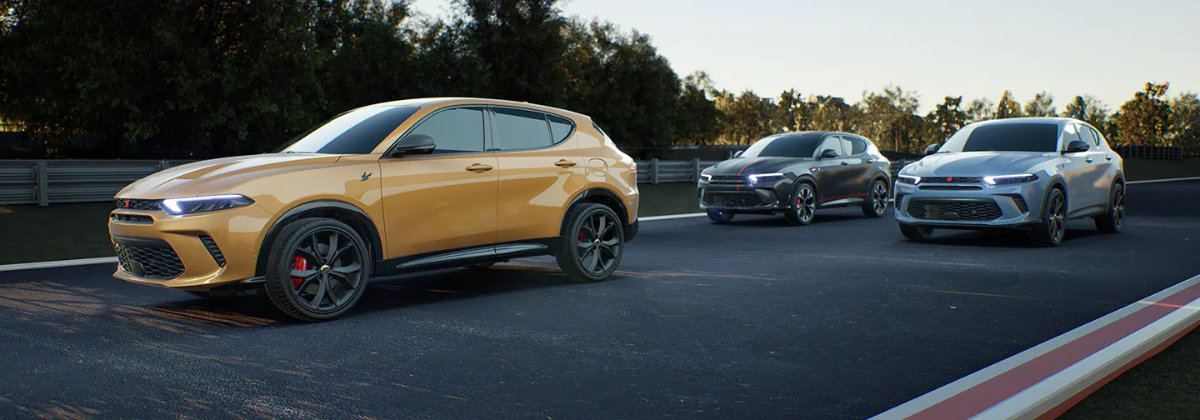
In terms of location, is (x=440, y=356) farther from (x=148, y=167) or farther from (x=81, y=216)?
(x=148, y=167)

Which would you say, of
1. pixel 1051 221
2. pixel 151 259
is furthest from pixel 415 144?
pixel 1051 221

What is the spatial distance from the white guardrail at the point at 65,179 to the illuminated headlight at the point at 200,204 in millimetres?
13192

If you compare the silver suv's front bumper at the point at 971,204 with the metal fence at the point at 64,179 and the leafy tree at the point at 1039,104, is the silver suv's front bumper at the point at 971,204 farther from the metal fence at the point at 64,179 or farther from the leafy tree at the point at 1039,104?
the leafy tree at the point at 1039,104

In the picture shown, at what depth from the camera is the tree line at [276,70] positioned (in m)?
31.6

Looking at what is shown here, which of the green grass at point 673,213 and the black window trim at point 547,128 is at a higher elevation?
the black window trim at point 547,128

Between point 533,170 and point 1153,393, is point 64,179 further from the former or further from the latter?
point 1153,393

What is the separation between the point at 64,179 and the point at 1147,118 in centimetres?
14050

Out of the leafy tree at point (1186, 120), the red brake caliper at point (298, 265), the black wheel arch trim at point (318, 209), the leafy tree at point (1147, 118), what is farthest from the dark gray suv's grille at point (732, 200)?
the leafy tree at point (1186, 120)

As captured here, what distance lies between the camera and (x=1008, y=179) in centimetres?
1059

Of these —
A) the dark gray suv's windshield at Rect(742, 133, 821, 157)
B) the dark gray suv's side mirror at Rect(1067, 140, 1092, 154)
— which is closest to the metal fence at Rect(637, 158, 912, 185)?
the dark gray suv's windshield at Rect(742, 133, 821, 157)

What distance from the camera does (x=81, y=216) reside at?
15.2 meters

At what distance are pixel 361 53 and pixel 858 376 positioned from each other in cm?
5132

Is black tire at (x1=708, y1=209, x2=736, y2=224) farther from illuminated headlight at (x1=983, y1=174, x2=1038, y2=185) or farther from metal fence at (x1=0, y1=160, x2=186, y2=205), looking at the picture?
metal fence at (x1=0, y1=160, x2=186, y2=205)

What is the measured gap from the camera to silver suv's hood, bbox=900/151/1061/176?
35.1 feet
